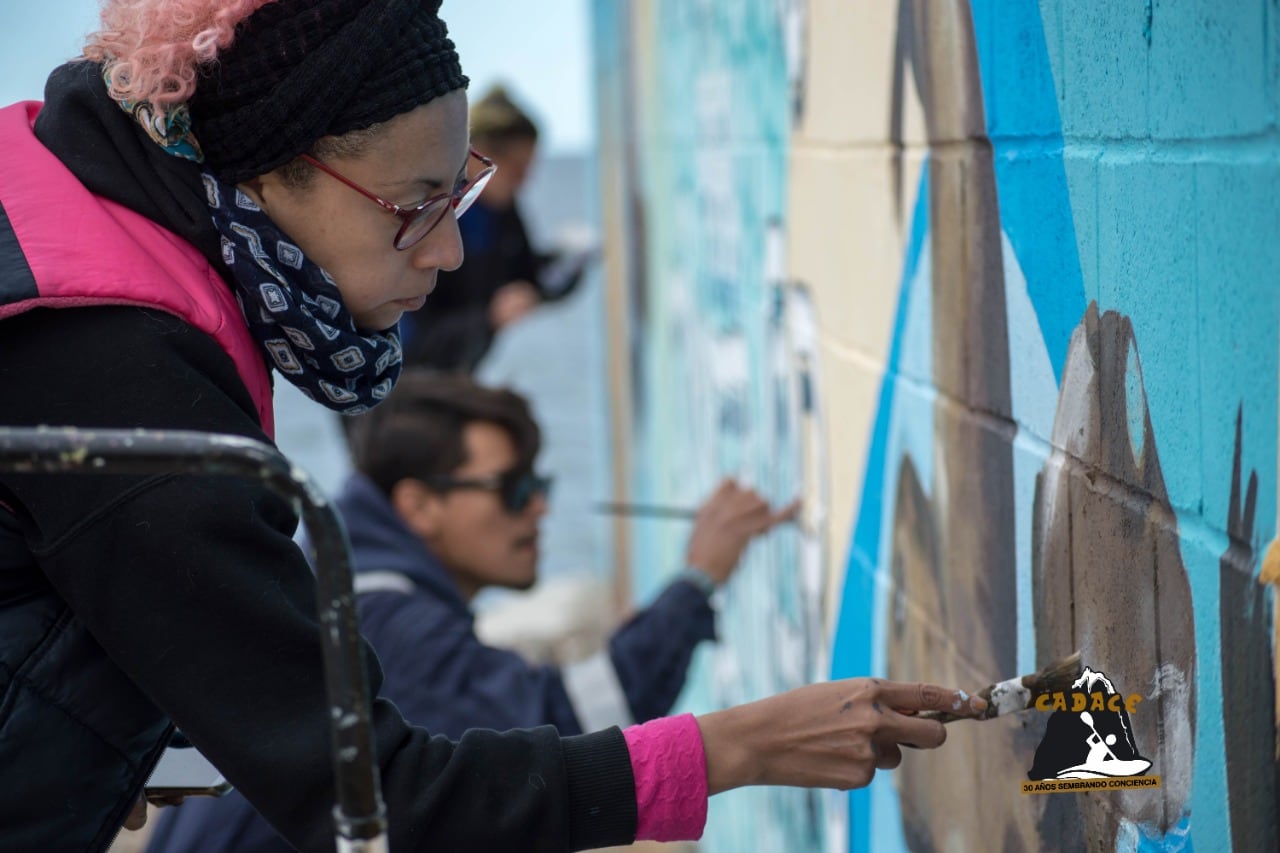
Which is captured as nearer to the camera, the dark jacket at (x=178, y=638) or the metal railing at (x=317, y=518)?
the metal railing at (x=317, y=518)

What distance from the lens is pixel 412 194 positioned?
5.48 feet

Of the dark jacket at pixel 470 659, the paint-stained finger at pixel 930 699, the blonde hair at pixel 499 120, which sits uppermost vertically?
the blonde hair at pixel 499 120

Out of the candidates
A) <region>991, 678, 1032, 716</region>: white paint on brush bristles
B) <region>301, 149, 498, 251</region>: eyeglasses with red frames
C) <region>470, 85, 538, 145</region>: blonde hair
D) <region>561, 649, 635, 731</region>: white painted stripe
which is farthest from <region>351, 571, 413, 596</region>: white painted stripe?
<region>470, 85, 538, 145</region>: blonde hair

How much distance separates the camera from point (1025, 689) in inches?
62.4

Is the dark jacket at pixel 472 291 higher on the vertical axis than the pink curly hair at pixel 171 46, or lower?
lower

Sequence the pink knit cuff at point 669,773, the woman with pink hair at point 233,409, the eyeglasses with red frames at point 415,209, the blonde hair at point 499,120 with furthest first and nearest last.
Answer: the blonde hair at point 499,120 < the eyeglasses with red frames at point 415,209 < the pink knit cuff at point 669,773 < the woman with pink hair at point 233,409

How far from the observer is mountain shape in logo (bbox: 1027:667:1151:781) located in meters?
1.49

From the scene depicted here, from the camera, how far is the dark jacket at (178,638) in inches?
54.6

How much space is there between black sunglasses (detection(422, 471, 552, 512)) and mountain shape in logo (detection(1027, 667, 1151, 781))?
2083mm

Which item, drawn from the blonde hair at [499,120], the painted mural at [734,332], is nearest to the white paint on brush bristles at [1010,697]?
the painted mural at [734,332]

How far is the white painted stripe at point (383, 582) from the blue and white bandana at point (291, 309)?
1.28 meters

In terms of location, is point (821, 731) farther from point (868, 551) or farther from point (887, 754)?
point (868, 551)

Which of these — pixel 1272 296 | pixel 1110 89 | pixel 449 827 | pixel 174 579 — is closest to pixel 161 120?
pixel 174 579

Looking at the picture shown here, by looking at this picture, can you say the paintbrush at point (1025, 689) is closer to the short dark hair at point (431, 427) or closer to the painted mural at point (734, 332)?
the painted mural at point (734, 332)
